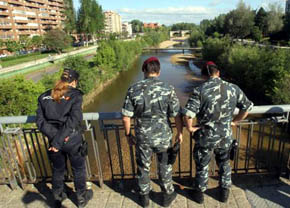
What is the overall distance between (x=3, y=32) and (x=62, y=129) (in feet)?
212

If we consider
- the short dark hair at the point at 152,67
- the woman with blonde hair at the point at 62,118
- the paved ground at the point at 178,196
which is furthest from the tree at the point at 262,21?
the woman with blonde hair at the point at 62,118

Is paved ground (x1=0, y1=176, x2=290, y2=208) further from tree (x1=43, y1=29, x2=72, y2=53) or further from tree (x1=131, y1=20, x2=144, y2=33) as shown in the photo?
tree (x1=131, y1=20, x2=144, y2=33)

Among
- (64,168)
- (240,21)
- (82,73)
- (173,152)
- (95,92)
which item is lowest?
(95,92)

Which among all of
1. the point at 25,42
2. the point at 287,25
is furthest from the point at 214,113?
the point at 25,42

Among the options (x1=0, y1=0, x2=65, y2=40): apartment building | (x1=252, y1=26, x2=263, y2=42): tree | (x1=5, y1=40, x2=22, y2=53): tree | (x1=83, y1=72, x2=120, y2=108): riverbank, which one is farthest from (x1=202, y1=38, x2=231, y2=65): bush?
(x1=0, y1=0, x2=65, y2=40): apartment building

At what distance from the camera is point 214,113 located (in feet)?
8.79

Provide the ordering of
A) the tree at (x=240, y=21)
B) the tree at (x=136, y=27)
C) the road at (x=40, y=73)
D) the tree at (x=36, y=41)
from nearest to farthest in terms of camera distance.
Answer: the road at (x=40, y=73) < the tree at (x=240, y=21) < the tree at (x=36, y=41) < the tree at (x=136, y=27)

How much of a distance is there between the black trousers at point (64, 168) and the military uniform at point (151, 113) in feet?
2.63

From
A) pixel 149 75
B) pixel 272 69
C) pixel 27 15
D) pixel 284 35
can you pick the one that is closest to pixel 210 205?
pixel 149 75

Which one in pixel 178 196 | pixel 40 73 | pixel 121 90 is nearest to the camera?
pixel 178 196

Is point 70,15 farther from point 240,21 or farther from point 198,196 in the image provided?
point 198,196

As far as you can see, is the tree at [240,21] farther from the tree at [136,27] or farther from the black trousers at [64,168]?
the tree at [136,27]

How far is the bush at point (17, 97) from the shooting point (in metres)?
15.9

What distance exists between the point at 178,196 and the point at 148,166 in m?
0.77
